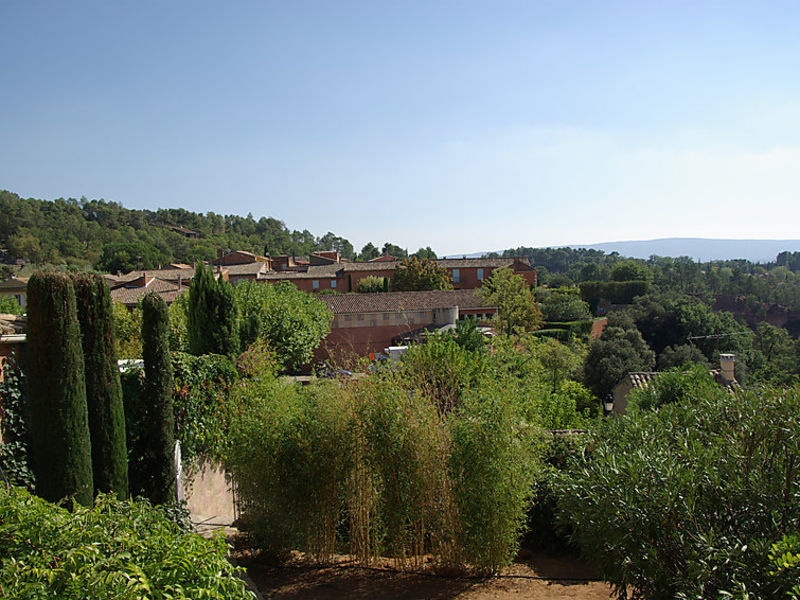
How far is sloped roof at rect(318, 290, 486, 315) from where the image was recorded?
28122mm

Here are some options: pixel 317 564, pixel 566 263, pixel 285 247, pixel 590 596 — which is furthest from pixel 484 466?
pixel 566 263

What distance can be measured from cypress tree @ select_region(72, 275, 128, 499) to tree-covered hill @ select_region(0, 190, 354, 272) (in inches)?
1599

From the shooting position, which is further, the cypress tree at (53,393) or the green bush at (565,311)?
the green bush at (565,311)

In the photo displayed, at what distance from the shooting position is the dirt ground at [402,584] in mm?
6605

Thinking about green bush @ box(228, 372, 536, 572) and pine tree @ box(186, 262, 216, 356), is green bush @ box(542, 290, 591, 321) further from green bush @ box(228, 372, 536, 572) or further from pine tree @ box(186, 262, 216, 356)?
green bush @ box(228, 372, 536, 572)

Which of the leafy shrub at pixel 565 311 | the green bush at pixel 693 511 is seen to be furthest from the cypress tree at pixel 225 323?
the leafy shrub at pixel 565 311

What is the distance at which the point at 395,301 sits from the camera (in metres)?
29.5

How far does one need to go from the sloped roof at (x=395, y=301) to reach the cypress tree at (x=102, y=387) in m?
18.8

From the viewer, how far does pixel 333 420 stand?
6.70 metres

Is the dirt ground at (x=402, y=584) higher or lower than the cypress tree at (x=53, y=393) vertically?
lower

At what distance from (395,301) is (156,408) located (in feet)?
73.1

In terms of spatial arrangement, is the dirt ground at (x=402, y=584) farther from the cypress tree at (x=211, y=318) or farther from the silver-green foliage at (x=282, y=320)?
the silver-green foliage at (x=282, y=320)

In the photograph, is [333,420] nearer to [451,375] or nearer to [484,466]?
[484,466]

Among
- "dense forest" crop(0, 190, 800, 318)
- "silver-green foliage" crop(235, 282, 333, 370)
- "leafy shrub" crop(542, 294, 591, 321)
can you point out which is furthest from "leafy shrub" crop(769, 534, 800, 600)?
"dense forest" crop(0, 190, 800, 318)
